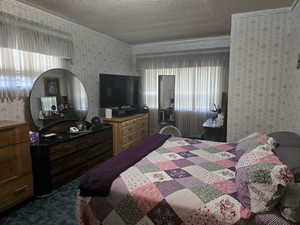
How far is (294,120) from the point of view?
2.33 meters

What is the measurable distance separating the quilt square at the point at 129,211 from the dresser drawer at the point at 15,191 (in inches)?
55.6

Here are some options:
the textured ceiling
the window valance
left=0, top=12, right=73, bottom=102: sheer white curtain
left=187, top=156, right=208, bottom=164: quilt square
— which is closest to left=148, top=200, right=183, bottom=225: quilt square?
left=187, top=156, right=208, bottom=164: quilt square

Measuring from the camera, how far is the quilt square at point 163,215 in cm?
127

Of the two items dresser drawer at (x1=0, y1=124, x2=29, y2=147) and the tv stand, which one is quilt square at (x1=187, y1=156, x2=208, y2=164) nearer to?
dresser drawer at (x1=0, y1=124, x2=29, y2=147)

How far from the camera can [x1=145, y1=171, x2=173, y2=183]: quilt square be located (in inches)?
61.4

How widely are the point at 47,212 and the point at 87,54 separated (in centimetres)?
277

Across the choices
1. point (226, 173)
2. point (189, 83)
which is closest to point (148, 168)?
point (226, 173)

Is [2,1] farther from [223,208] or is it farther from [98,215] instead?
[223,208]

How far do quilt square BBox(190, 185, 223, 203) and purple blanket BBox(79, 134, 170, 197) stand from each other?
26.6 inches

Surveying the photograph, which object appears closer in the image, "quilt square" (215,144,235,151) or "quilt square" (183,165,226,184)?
"quilt square" (183,165,226,184)

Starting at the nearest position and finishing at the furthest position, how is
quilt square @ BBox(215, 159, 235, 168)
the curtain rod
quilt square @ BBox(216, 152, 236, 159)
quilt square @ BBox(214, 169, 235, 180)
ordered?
quilt square @ BBox(214, 169, 235, 180)
quilt square @ BBox(215, 159, 235, 168)
quilt square @ BBox(216, 152, 236, 159)
the curtain rod

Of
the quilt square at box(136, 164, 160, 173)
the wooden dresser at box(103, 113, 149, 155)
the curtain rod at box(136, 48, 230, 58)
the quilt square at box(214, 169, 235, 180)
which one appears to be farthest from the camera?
the curtain rod at box(136, 48, 230, 58)

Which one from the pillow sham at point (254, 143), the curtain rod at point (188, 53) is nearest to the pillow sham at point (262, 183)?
the pillow sham at point (254, 143)

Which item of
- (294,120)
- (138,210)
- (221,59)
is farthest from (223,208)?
(221,59)
